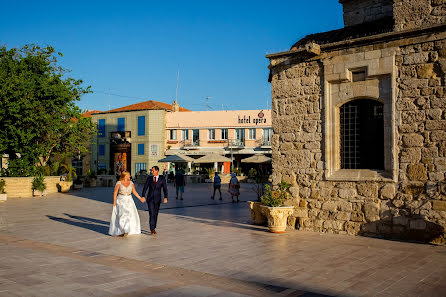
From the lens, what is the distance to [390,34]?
903 cm

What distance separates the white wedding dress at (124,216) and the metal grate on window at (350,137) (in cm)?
505

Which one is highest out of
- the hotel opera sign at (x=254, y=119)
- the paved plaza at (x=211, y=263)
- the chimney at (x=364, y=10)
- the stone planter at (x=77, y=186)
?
the hotel opera sign at (x=254, y=119)

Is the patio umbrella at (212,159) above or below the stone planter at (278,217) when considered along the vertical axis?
above

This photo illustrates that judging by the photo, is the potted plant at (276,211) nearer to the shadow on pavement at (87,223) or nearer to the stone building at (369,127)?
the stone building at (369,127)

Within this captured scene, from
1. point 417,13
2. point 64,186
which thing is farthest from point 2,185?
point 417,13

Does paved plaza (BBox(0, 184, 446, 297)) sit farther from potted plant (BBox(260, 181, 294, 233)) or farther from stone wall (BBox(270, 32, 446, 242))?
stone wall (BBox(270, 32, 446, 242))

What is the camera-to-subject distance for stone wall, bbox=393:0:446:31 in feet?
29.7

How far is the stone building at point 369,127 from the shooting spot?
866 cm

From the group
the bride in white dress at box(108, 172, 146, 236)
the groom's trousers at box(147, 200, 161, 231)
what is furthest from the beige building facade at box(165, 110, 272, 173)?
the bride in white dress at box(108, 172, 146, 236)

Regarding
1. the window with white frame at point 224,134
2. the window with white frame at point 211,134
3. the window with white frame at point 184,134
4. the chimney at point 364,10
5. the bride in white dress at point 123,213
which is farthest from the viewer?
the window with white frame at point 184,134

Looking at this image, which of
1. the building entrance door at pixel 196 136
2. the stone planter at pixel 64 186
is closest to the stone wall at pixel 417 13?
the stone planter at pixel 64 186

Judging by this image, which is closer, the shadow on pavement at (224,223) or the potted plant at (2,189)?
the shadow on pavement at (224,223)

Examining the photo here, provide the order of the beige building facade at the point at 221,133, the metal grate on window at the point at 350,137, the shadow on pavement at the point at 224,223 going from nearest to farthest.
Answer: the metal grate on window at the point at 350,137, the shadow on pavement at the point at 224,223, the beige building facade at the point at 221,133

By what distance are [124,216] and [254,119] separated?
4078 cm
